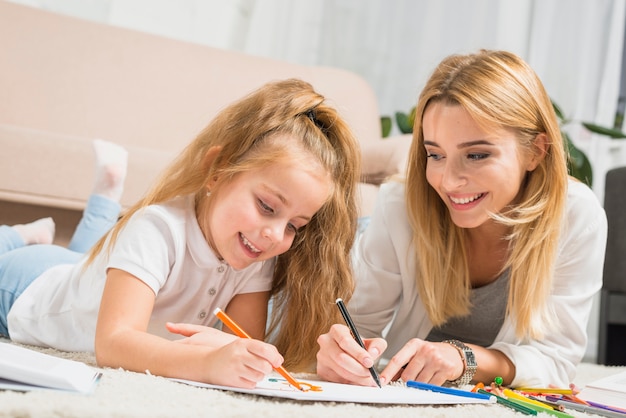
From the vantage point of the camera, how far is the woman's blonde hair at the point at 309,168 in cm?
124

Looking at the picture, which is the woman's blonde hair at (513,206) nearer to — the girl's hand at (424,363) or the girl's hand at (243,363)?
the girl's hand at (424,363)

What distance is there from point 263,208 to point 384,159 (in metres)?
1.06

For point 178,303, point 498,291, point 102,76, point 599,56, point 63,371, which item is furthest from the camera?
point 599,56

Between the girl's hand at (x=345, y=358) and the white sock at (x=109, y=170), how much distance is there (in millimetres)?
905

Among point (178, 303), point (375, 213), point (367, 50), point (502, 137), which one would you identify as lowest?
point (178, 303)

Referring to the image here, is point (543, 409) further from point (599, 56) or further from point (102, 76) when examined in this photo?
point (599, 56)

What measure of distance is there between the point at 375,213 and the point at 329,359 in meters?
0.53

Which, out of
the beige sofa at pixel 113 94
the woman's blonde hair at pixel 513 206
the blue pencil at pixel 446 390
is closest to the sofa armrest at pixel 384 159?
the beige sofa at pixel 113 94

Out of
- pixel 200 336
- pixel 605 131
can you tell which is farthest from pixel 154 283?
pixel 605 131

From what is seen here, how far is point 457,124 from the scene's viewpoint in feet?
4.20

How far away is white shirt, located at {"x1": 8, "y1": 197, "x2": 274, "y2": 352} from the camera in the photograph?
3.70 ft

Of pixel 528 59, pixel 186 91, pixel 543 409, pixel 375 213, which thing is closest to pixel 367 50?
pixel 528 59

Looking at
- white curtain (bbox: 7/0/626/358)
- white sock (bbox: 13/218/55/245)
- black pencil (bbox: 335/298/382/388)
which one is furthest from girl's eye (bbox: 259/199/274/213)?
white curtain (bbox: 7/0/626/358)

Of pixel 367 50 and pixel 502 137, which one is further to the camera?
pixel 367 50
